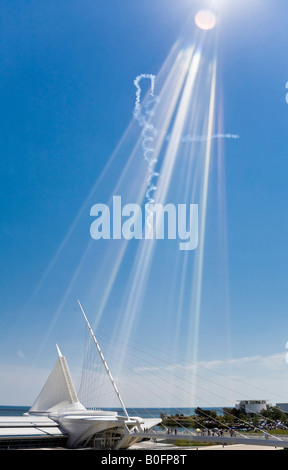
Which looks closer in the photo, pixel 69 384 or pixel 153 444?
pixel 153 444

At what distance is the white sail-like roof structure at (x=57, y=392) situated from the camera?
51.1 meters

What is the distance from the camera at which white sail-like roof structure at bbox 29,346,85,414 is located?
51062 mm

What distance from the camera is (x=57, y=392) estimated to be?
52.8 meters
